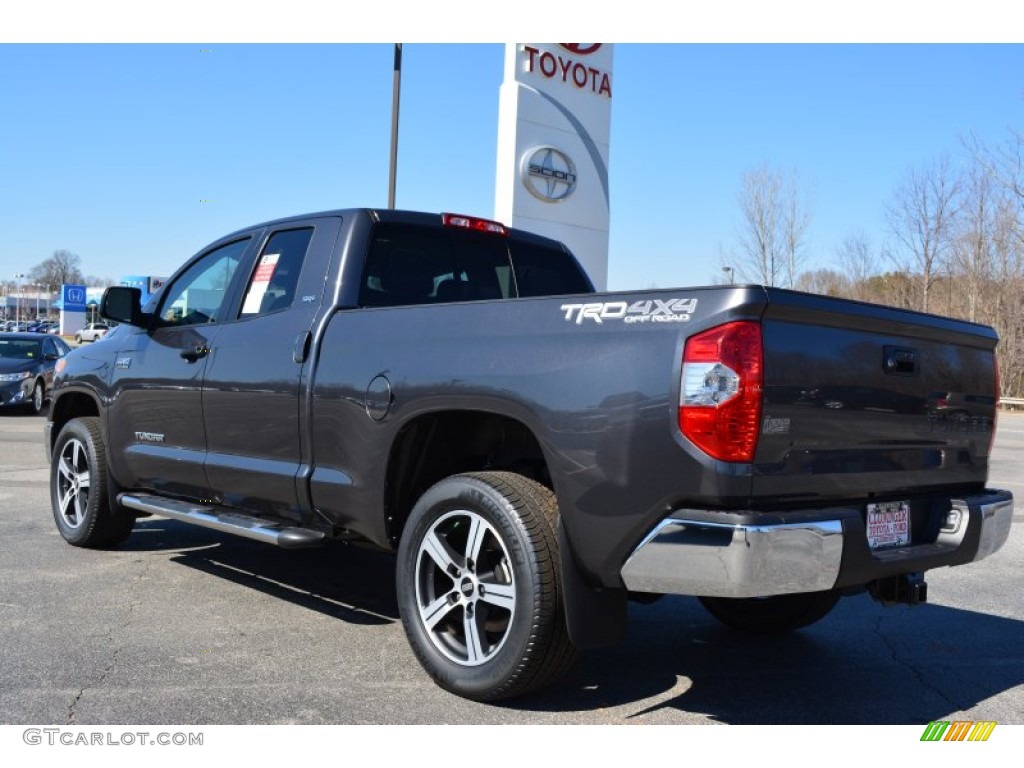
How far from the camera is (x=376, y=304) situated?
15.8 ft

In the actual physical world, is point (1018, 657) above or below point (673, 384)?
below

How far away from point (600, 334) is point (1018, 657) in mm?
2891

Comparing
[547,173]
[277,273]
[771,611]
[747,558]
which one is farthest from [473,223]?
[547,173]

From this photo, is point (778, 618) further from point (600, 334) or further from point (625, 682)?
point (600, 334)

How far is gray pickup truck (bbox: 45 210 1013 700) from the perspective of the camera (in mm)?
3133

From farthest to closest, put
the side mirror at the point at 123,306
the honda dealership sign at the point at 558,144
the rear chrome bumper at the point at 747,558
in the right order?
1. the honda dealership sign at the point at 558,144
2. the side mirror at the point at 123,306
3. the rear chrome bumper at the point at 747,558

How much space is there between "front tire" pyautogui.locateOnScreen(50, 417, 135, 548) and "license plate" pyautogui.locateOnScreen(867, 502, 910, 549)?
15.2 ft

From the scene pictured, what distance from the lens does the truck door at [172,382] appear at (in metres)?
5.32

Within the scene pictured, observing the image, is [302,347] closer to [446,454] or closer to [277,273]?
[277,273]

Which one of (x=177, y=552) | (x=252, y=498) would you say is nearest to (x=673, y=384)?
(x=252, y=498)

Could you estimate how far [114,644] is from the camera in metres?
4.38

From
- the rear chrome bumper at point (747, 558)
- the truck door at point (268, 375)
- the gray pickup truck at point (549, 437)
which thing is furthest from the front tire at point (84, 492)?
the rear chrome bumper at point (747, 558)

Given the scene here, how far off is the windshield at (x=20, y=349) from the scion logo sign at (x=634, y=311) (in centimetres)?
1633
